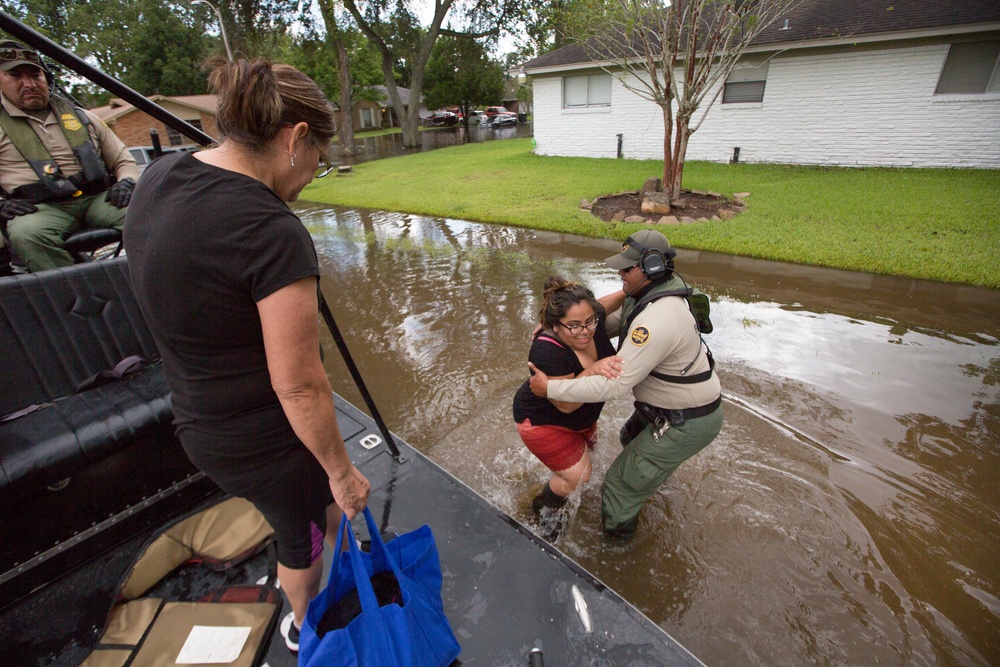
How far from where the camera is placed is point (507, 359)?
474 cm

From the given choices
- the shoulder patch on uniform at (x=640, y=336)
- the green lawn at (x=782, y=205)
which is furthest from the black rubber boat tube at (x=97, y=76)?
the green lawn at (x=782, y=205)

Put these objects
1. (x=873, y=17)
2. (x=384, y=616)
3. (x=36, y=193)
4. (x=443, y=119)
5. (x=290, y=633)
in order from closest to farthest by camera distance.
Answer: (x=384, y=616), (x=290, y=633), (x=36, y=193), (x=873, y=17), (x=443, y=119)

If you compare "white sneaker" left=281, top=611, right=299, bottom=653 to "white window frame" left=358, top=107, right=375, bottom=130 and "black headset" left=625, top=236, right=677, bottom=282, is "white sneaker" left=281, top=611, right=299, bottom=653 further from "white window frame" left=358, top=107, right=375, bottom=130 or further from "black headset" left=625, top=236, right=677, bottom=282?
"white window frame" left=358, top=107, right=375, bottom=130

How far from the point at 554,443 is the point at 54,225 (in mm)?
3728

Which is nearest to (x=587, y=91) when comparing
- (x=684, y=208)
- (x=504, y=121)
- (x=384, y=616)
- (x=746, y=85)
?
(x=746, y=85)

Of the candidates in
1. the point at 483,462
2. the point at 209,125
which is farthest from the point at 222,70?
the point at 209,125

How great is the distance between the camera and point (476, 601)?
2.01m

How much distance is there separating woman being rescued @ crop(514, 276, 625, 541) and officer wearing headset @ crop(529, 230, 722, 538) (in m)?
0.12

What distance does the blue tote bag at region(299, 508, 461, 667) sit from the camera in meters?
1.35

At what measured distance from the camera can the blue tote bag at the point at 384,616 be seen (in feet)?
4.43

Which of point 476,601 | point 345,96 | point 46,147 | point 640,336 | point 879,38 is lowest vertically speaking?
point 476,601

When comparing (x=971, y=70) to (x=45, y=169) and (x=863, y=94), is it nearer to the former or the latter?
(x=863, y=94)

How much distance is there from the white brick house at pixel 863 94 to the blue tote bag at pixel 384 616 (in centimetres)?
1460

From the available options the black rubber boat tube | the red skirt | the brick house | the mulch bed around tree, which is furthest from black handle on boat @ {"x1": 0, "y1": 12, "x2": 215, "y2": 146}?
the brick house
